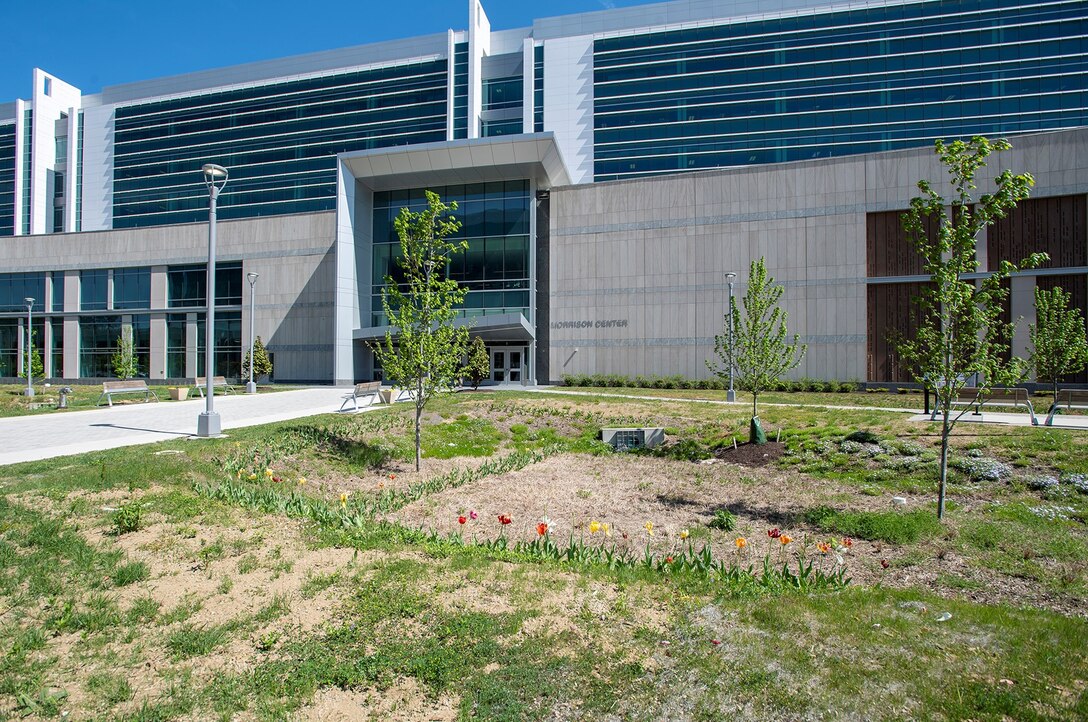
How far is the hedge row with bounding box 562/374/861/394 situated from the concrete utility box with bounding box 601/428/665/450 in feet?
55.3

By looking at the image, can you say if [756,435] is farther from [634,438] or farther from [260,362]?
[260,362]

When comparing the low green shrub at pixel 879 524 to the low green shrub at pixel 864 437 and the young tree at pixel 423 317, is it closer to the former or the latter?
the low green shrub at pixel 864 437

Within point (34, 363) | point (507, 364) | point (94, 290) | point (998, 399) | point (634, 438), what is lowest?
point (634, 438)

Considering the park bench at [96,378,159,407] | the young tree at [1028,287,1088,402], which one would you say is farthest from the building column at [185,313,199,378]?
the young tree at [1028,287,1088,402]

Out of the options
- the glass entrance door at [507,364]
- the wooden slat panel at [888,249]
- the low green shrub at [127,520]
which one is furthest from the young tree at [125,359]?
the wooden slat panel at [888,249]

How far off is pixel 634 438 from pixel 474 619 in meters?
10.5

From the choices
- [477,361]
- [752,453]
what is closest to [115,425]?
[477,361]

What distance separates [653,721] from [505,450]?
10.8 m

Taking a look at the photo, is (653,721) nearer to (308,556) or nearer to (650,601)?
(650,601)

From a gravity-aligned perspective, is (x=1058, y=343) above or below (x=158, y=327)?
below

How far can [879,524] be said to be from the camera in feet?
24.8

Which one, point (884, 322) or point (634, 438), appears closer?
point (634, 438)

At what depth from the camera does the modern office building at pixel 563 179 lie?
31578mm

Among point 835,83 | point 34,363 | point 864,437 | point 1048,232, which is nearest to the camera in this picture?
point 864,437
